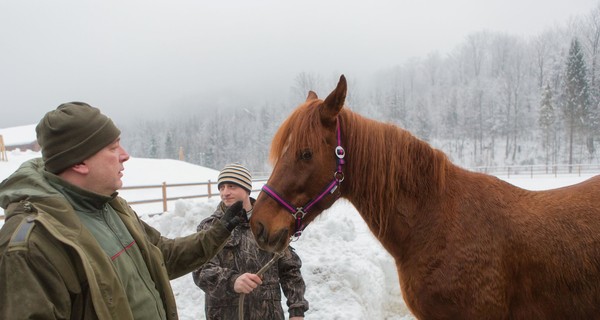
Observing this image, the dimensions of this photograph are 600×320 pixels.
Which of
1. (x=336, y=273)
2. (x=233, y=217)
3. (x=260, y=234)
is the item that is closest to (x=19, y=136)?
(x=336, y=273)

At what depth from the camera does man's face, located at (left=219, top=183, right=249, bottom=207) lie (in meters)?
2.86

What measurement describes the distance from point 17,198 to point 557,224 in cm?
278

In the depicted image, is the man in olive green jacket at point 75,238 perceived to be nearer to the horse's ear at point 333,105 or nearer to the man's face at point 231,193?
the man's face at point 231,193

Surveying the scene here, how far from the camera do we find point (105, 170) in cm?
155

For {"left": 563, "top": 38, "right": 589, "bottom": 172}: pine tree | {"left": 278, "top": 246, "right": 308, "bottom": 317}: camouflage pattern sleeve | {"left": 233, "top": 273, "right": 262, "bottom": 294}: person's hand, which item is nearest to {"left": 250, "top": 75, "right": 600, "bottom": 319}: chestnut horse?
{"left": 233, "top": 273, "right": 262, "bottom": 294}: person's hand

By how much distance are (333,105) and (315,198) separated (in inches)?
24.8

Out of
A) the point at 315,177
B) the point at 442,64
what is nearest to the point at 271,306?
the point at 315,177

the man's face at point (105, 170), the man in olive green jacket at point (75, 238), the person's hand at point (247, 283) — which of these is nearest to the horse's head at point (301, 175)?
the person's hand at point (247, 283)

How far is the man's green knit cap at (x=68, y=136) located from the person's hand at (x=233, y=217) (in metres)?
Answer: 0.97

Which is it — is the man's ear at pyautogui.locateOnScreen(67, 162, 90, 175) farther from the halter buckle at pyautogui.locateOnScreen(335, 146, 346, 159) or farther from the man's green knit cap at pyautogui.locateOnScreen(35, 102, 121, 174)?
the halter buckle at pyautogui.locateOnScreen(335, 146, 346, 159)

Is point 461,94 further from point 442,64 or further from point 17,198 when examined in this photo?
point 17,198

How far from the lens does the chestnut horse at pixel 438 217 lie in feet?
6.79

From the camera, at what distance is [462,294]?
208 centimetres

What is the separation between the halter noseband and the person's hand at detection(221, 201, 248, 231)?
0.81 ft
